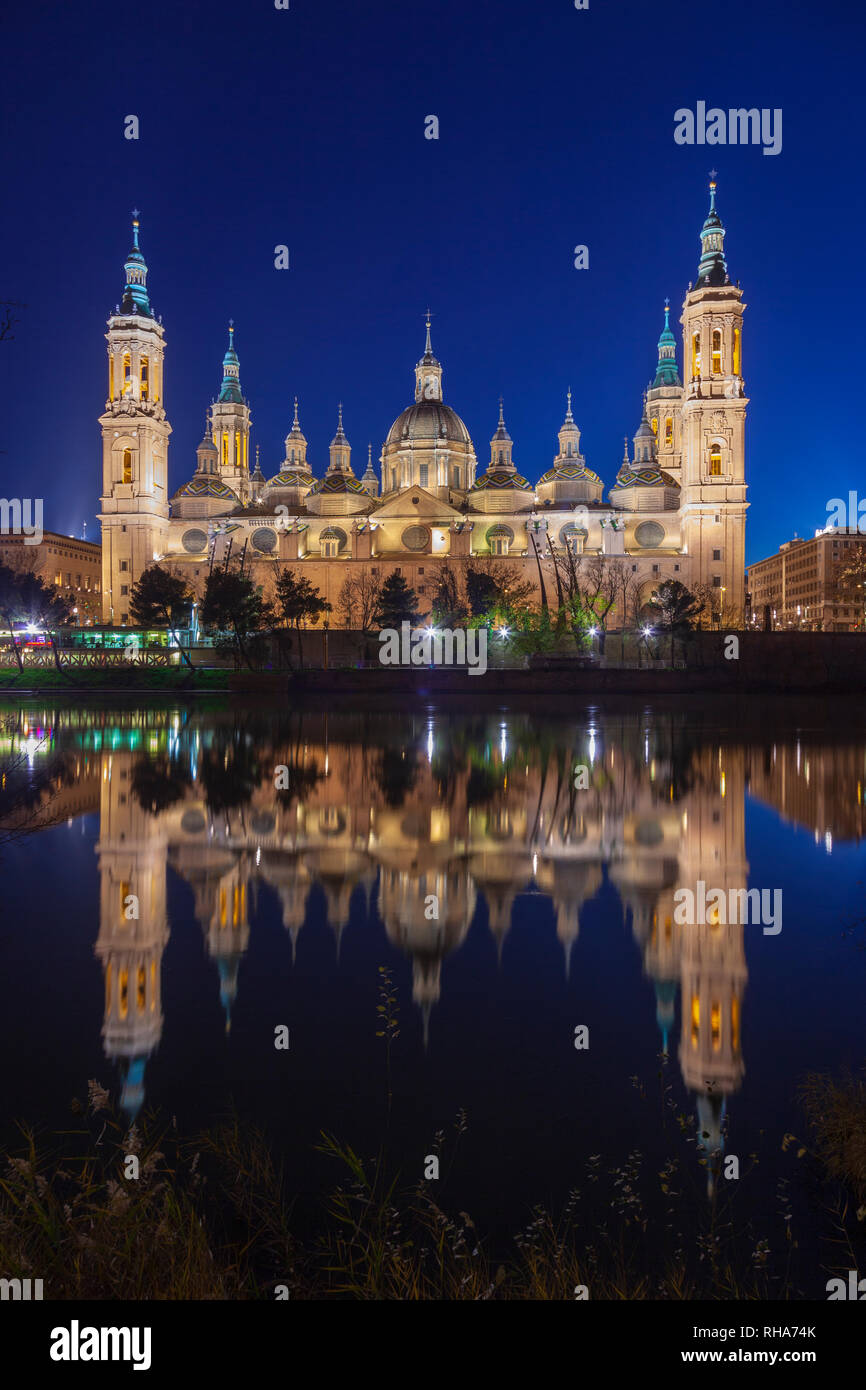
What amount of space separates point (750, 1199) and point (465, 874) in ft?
17.8

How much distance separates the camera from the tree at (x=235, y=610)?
167 feet

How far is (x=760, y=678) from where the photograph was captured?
4481 cm

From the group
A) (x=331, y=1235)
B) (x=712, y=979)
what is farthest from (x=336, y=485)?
(x=331, y=1235)

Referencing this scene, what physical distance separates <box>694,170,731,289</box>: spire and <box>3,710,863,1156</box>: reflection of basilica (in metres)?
66.2

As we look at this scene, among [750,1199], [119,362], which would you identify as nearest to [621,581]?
[119,362]

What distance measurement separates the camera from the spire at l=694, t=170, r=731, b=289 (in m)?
75.4

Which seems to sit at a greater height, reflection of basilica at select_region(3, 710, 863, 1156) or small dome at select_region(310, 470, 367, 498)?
small dome at select_region(310, 470, 367, 498)

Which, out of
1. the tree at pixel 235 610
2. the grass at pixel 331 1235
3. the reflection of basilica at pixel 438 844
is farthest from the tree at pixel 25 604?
the grass at pixel 331 1235

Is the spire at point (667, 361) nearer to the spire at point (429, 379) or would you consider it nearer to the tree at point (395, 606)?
the spire at point (429, 379)

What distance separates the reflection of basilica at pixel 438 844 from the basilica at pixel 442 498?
56.0m

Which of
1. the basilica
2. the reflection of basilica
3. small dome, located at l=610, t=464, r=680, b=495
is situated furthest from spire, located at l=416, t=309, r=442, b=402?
the reflection of basilica

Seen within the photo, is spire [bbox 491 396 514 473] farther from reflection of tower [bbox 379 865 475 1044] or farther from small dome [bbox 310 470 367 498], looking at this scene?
reflection of tower [bbox 379 865 475 1044]

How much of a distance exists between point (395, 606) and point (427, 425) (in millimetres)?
28214
